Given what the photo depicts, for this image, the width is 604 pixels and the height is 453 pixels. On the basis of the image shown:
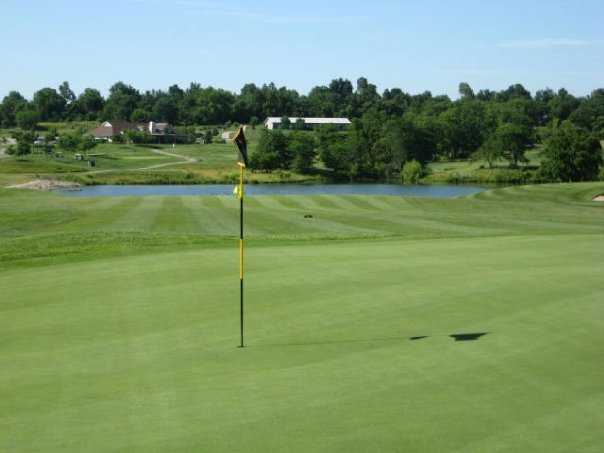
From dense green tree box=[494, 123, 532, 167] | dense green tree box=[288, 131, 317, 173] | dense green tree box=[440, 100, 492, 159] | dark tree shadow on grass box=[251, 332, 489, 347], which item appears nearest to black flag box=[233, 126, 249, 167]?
dark tree shadow on grass box=[251, 332, 489, 347]

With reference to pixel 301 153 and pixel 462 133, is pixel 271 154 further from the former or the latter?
pixel 462 133

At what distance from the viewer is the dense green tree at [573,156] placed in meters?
92.7

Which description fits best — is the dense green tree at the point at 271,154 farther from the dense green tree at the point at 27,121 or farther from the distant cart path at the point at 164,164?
the dense green tree at the point at 27,121

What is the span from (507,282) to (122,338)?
26.4 feet

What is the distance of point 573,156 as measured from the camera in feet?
308

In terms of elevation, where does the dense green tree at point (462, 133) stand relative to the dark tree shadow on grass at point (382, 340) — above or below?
above

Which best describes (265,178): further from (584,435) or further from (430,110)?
(584,435)

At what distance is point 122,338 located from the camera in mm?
12523

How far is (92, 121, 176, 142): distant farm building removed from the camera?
174m

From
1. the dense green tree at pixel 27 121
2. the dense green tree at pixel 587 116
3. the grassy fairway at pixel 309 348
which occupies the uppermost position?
the dense green tree at pixel 587 116

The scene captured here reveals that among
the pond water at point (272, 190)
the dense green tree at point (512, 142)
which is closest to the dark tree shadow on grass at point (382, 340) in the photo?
the pond water at point (272, 190)

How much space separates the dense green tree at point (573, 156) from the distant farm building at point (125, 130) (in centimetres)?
10020

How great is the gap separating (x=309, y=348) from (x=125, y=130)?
6913 inches

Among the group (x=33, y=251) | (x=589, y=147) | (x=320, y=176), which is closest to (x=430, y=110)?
(x=320, y=176)
